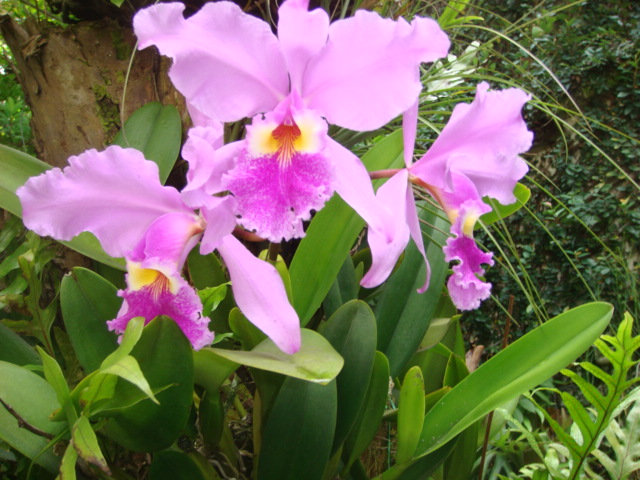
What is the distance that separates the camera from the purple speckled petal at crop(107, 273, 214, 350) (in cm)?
65

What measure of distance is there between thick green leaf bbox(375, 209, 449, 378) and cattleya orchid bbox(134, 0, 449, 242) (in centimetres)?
37

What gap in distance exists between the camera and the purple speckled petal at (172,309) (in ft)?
2.13

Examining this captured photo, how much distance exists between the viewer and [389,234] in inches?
26.1

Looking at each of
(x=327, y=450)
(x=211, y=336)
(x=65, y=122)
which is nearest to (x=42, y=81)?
(x=65, y=122)

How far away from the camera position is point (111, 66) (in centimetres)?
105

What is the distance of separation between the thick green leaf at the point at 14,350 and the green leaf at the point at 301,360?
1.11 feet

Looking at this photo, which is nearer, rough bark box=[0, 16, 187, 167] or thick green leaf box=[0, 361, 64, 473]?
thick green leaf box=[0, 361, 64, 473]

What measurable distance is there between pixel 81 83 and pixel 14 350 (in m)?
0.52

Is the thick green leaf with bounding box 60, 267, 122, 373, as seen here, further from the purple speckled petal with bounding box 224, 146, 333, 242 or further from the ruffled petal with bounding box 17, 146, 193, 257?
the purple speckled petal with bounding box 224, 146, 333, 242

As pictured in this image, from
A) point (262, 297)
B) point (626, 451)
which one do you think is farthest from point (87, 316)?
point (626, 451)

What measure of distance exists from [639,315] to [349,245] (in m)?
2.46

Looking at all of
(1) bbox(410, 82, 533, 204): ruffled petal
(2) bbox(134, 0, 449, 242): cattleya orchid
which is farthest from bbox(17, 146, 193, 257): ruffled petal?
(1) bbox(410, 82, 533, 204): ruffled petal

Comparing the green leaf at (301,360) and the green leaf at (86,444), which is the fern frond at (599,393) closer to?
the green leaf at (301,360)

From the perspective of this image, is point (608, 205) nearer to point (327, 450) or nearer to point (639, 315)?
point (639, 315)
